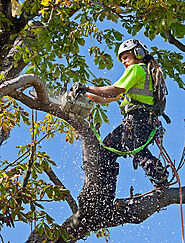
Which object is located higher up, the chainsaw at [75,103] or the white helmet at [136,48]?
the white helmet at [136,48]

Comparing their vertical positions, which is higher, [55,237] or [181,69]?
[181,69]

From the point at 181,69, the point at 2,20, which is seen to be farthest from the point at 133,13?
the point at 2,20

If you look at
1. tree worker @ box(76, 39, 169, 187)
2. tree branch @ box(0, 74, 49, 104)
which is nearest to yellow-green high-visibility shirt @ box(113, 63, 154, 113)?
tree worker @ box(76, 39, 169, 187)

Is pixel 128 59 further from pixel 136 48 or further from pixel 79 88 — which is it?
pixel 79 88

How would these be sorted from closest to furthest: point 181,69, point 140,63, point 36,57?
point 140,63
point 36,57
point 181,69

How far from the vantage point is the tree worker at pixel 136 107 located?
340 centimetres

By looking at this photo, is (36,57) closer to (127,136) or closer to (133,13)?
(133,13)

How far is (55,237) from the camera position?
3318 mm

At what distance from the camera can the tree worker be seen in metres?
3.40

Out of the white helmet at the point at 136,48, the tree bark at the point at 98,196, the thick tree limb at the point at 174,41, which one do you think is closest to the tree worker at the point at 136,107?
the white helmet at the point at 136,48

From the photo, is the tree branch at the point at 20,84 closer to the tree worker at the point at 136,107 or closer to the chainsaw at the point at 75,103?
the chainsaw at the point at 75,103

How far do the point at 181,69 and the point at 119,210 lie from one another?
2264 millimetres

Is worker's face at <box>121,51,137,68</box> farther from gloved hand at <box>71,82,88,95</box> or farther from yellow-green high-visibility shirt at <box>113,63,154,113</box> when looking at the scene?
gloved hand at <box>71,82,88,95</box>

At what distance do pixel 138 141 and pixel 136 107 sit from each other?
345mm
